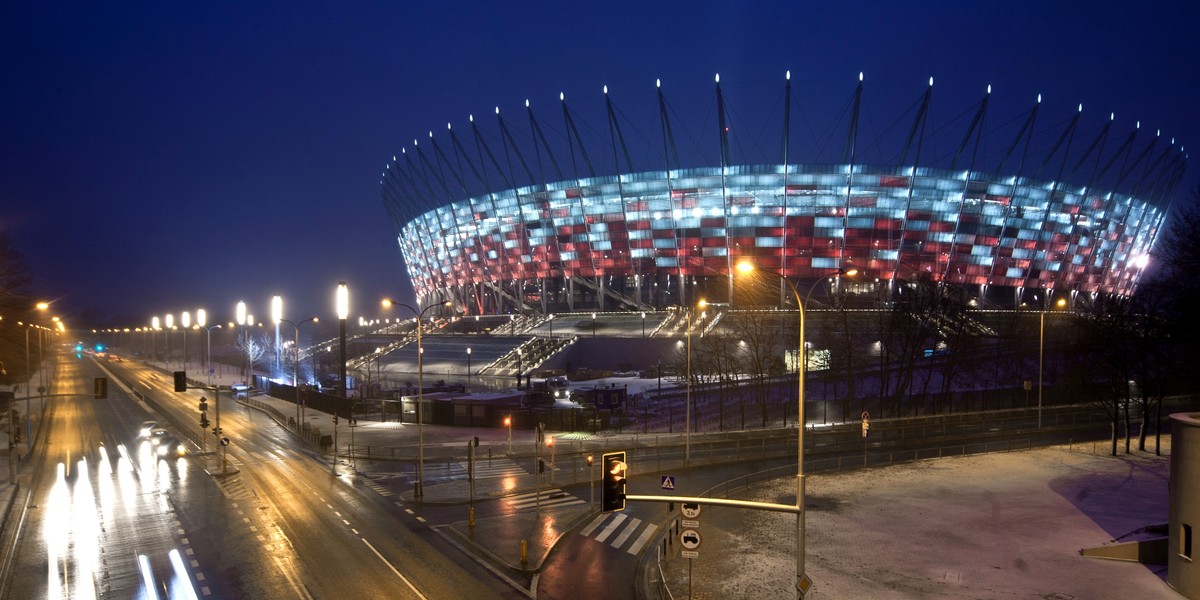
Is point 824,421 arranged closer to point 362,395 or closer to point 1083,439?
point 1083,439

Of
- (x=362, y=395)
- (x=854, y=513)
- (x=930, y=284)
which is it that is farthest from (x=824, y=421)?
(x=362, y=395)

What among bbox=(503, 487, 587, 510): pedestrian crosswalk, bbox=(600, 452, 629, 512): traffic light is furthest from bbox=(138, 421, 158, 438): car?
bbox=(600, 452, 629, 512): traffic light

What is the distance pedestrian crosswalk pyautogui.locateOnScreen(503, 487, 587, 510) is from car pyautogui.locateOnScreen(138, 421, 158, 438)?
3138 cm

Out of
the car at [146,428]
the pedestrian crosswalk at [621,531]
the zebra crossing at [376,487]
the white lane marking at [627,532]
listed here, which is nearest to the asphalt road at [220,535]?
the zebra crossing at [376,487]

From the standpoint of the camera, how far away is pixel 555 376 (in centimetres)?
7681

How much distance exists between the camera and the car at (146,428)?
48.1 metres

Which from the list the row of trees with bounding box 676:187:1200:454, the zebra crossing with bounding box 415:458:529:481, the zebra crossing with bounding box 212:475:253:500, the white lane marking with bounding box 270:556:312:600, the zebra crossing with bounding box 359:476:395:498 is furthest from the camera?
the row of trees with bounding box 676:187:1200:454

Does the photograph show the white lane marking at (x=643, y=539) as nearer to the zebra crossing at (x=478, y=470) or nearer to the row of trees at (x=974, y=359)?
the zebra crossing at (x=478, y=470)

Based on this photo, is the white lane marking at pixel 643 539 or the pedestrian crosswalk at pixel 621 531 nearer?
the white lane marking at pixel 643 539

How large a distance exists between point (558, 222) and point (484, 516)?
311 ft

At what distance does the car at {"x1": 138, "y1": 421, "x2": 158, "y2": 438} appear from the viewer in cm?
4806

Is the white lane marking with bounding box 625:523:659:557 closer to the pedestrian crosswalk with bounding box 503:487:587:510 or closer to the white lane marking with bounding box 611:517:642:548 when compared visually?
the white lane marking with bounding box 611:517:642:548

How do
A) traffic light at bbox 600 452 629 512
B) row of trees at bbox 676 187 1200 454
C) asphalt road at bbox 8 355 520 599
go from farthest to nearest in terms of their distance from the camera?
row of trees at bbox 676 187 1200 454
asphalt road at bbox 8 355 520 599
traffic light at bbox 600 452 629 512

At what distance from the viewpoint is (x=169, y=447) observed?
140ft
